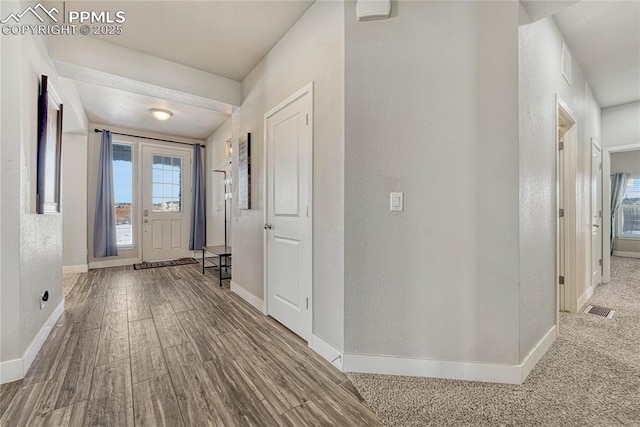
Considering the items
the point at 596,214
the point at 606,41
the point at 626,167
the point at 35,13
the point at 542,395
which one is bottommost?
the point at 542,395

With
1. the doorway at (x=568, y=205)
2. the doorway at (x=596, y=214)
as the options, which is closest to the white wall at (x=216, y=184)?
the doorway at (x=568, y=205)

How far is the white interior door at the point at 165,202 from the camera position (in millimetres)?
5414

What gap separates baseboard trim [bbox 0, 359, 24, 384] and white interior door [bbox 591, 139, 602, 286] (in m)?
5.58

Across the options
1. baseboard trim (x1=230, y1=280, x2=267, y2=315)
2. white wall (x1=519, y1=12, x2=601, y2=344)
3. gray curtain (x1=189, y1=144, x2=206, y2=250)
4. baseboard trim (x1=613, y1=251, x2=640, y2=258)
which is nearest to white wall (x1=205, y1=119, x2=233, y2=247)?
gray curtain (x1=189, y1=144, x2=206, y2=250)

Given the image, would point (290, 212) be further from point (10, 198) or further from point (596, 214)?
point (596, 214)

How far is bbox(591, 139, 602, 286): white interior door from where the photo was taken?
3.44m

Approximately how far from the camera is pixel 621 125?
12.8 ft

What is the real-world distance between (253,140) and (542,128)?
2.65 m

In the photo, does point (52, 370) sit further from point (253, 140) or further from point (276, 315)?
point (253, 140)

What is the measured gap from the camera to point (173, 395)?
157 centimetres

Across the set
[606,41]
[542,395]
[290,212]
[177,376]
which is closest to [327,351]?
[177,376]

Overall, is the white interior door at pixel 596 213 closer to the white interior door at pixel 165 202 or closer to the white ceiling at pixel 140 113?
the white ceiling at pixel 140 113

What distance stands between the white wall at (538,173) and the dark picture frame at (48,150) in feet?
11.2

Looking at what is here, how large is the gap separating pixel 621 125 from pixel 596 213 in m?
1.43
